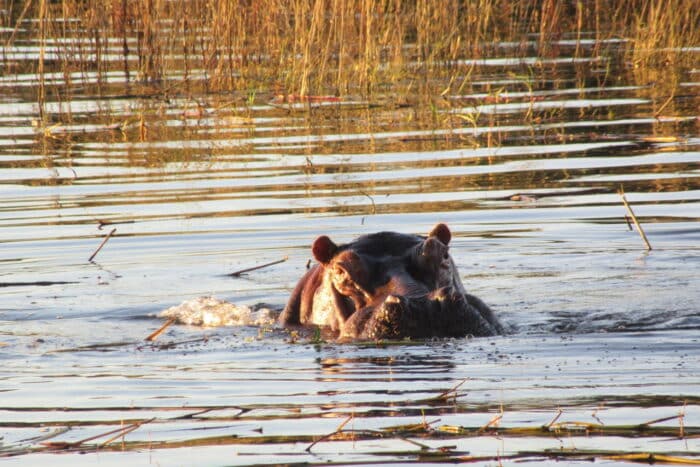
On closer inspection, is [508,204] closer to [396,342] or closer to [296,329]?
[296,329]

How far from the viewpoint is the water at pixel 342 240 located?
4.00 meters

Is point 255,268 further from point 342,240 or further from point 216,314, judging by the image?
point 216,314

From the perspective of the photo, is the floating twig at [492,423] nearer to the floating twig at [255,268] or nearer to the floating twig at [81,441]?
the floating twig at [81,441]

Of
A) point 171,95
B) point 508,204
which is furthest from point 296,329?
point 171,95

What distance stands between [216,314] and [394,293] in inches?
68.5

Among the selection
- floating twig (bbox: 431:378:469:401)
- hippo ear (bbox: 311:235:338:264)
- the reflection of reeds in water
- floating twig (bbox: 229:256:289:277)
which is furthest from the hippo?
the reflection of reeds in water

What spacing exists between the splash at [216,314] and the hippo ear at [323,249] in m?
0.83

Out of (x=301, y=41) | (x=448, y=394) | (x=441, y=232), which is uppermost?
(x=301, y=41)

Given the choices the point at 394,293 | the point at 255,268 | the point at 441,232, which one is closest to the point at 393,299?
the point at 394,293

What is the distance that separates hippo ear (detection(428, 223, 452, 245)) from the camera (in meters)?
6.09

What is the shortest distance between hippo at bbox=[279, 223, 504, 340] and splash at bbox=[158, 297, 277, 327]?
0.54m

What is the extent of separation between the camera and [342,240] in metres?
8.48

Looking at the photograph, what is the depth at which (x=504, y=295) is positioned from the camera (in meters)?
7.36

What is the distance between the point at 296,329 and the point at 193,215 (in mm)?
3351
